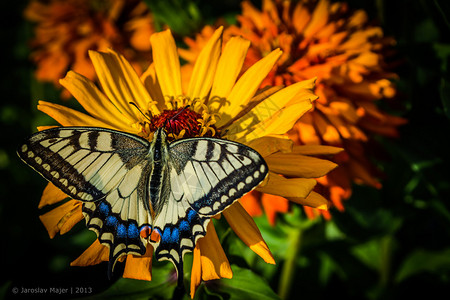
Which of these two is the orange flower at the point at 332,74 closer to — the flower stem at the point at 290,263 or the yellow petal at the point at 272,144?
the yellow petal at the point at 272,144

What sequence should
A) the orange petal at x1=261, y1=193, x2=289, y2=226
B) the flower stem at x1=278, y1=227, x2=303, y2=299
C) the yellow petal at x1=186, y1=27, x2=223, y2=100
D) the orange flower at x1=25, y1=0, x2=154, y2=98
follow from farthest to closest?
the orange flower at x1=25, y1=0, x2=154, y2=98 < the flower stem at x1=278, y1=227, x2=303, y2=299 < the orange petal at x1=261, y1=193, x2=289, y2=226 < the yellow petal at x1=186, y1=27, x2=223, y2=100

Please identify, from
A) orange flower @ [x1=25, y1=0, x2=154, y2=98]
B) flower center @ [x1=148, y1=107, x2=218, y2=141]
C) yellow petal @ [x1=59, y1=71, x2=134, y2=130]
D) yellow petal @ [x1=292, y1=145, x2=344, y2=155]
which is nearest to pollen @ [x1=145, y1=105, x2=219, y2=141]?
flower center @ [x1=148, y1=107, x2=218, y2=141]

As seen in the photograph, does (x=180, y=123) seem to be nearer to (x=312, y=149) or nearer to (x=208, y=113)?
(x=208, y=113)

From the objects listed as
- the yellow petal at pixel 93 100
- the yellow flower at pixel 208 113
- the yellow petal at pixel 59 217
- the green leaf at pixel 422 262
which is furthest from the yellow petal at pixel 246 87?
the green leaf at pixel 422 262

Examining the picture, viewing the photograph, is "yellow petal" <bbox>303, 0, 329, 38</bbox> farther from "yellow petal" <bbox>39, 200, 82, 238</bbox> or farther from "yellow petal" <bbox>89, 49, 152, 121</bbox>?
"yellow petal" <bbox>39, 200, 82, 238</bbox>

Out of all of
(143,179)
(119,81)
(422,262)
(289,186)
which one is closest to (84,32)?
(119,81)

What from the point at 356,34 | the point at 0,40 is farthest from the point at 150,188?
the point at 0,40

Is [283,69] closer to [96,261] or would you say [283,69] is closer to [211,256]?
[211,256]
